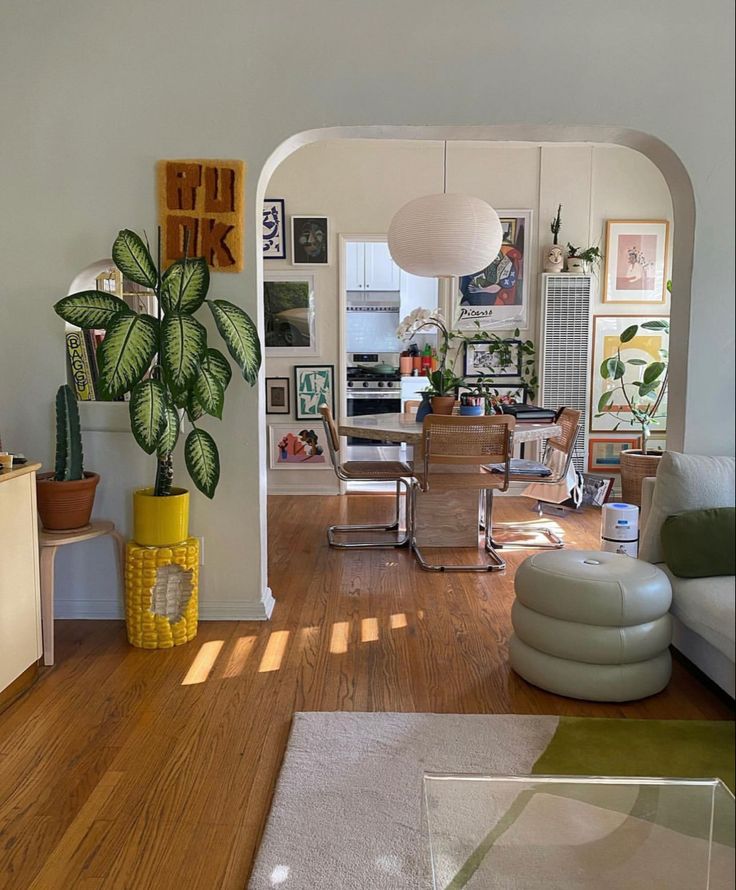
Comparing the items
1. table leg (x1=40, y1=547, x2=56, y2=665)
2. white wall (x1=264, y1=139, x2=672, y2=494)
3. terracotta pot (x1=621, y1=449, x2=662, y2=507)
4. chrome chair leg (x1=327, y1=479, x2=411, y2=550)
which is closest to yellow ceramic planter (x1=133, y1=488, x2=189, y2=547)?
table leg (x1=40, y1=547, x2=56, y2=665)

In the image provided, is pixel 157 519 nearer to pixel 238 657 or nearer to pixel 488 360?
pixel 238 657

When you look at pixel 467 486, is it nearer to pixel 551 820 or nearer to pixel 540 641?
pixel 540 641

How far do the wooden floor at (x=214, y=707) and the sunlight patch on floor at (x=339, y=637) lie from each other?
1 cm

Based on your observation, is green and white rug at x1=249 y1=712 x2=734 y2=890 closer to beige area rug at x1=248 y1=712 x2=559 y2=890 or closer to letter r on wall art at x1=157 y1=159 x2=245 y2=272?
beige area rug at x1=248 y1=712 x2=559 y2=890

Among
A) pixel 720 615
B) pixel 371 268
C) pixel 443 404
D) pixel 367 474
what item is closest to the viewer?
pixel 720 615

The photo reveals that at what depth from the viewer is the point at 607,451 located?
616 centimetres

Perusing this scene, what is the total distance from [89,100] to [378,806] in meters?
2.68

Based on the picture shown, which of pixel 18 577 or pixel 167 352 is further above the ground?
pixel 167 352

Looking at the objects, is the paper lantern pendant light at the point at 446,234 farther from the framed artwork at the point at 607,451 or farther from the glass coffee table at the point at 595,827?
the glass coffee table at the point at 595,827

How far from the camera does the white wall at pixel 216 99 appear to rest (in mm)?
2725

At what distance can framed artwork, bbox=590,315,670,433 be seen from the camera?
6.00m

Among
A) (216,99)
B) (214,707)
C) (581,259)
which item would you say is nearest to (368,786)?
(214,707)

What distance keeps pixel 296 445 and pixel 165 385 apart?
353 centimetres

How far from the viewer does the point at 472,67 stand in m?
2.75
